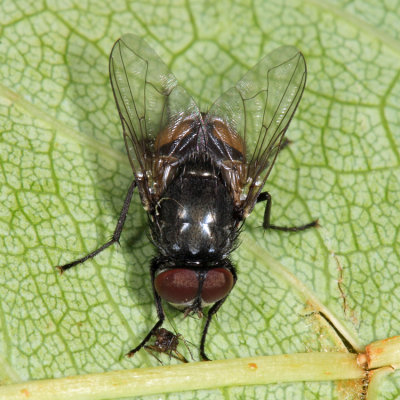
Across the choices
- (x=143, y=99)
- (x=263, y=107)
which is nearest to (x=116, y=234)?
(x=143, y=99)

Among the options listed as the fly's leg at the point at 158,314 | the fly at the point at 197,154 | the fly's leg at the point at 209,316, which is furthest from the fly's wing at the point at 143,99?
the fly's leg at the point at 209,316

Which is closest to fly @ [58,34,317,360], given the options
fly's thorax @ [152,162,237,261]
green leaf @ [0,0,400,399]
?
fly's thorax @ [152,162,237,261]

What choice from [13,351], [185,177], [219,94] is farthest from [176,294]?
[219,94]

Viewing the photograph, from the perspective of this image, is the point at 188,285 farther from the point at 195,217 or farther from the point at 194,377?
the point at 194,377

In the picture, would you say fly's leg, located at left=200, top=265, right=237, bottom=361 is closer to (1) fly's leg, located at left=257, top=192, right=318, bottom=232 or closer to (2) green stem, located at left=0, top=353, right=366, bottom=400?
(2) green stem, located at left=0, top=353, right=366, bottom=400

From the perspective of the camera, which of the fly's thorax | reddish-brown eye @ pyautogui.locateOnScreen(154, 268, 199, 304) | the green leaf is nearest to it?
reddish-brown eye @ pyautogui.locateOnScreen(154, 268, 199, 304)
